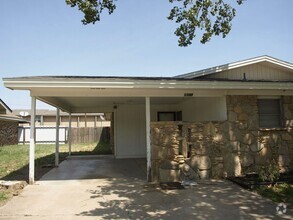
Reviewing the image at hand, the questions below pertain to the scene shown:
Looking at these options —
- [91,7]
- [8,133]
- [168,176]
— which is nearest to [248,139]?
[168,176]

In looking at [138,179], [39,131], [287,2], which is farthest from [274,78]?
[39,131]

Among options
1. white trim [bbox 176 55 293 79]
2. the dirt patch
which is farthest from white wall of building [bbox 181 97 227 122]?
the dirt patch

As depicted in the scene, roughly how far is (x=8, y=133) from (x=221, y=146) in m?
19.7

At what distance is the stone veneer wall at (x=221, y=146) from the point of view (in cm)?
744

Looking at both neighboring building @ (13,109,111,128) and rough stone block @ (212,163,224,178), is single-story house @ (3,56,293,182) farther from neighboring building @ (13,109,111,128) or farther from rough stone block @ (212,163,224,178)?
neighboring building @ (13,109,111,128)

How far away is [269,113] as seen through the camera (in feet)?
27.2

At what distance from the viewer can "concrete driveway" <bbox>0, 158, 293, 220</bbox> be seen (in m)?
4.68

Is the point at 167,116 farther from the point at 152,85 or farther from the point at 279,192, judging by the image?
the point at 279,192

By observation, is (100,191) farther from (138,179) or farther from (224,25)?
(224,25)

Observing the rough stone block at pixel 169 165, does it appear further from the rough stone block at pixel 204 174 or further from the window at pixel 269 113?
the window at pixel 269 113

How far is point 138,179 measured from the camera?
7797 mm

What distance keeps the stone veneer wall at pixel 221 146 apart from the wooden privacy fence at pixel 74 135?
53.4 ft

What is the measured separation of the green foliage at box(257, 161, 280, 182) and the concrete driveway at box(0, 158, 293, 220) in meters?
0.86

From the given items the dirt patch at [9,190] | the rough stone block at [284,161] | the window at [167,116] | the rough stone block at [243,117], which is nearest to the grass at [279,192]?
the rough stone block at [284,161]
